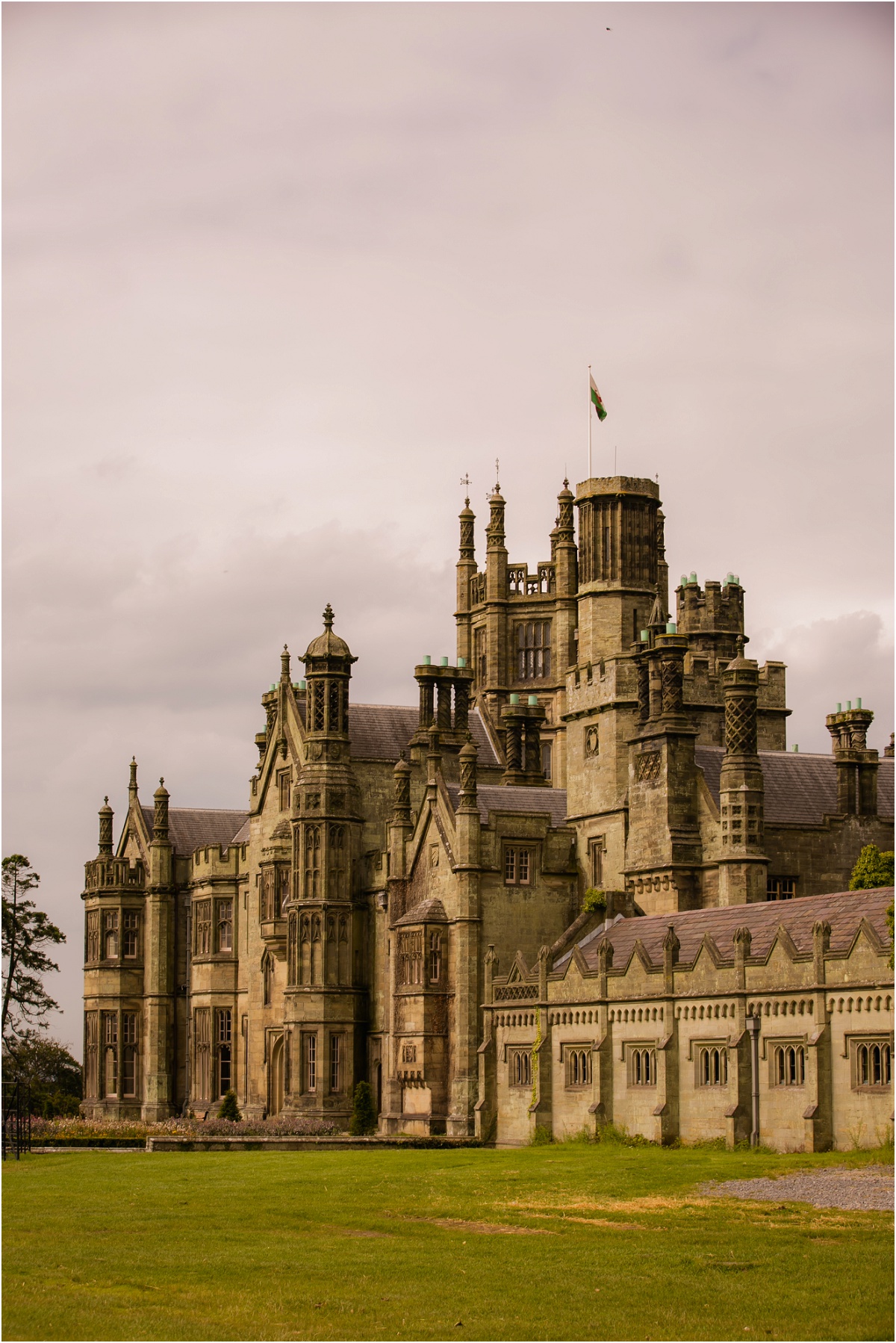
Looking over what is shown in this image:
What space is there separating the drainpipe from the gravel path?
6.66 m

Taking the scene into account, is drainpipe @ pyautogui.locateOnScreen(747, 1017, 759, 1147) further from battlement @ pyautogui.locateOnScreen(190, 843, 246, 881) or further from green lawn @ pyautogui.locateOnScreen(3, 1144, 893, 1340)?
battlement @ pyautogui.locateOnScreen(190, 843, 246, 881)

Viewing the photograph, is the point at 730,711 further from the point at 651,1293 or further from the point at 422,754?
the point at 651,1293

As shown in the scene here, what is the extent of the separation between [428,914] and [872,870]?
16145mm

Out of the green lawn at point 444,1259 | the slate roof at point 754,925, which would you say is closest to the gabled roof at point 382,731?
the slate roof at point 754,925

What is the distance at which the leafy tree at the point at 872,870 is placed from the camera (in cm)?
6044

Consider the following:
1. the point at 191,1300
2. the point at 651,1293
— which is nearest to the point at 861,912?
the point at 651,1293

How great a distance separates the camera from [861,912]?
50.7 meters

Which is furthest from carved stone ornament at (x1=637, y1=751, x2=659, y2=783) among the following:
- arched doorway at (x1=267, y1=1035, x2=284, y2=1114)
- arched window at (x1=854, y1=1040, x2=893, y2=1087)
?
arched doorway at (x1=267, y1=1035, x2=284, y2=1114)

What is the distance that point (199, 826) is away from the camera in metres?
102

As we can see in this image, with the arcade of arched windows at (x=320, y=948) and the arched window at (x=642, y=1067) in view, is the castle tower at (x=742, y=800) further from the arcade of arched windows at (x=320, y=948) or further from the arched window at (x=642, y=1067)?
the arcade of arched windows at (x=320, y=948)

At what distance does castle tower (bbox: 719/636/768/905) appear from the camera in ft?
202

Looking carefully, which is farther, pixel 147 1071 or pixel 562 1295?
pixel 147 1071

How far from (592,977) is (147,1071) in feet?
138

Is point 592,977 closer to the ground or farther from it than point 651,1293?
farther from it
